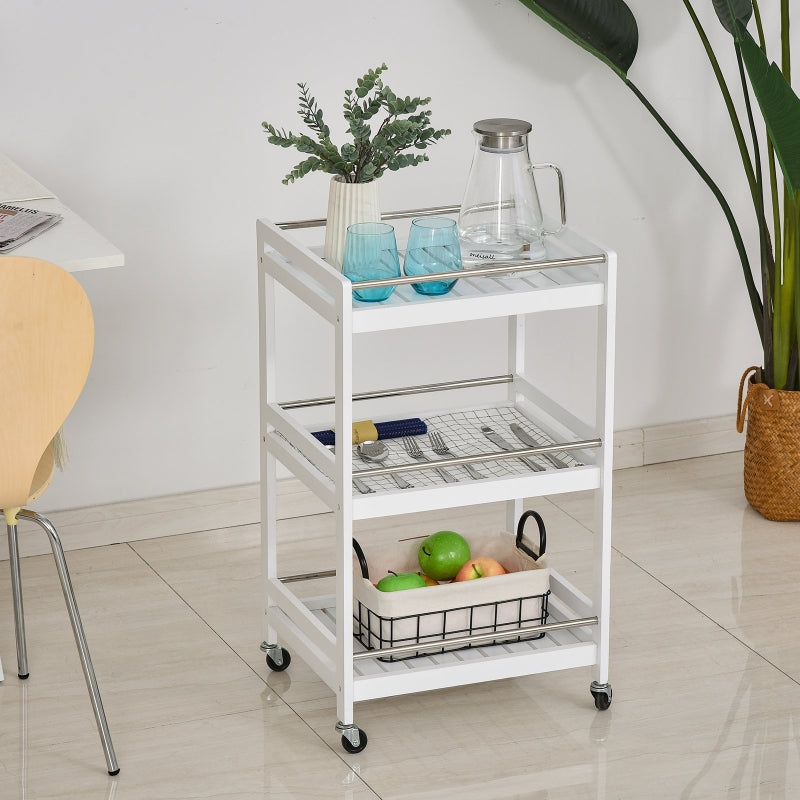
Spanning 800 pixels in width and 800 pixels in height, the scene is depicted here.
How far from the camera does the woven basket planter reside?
3.08m

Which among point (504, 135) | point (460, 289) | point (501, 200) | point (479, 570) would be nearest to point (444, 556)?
point (479, 570)

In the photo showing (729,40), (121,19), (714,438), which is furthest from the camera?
(714,438)

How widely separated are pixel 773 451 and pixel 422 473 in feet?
3.51

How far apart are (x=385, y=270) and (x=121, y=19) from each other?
985 millimetres

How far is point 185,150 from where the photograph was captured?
2896 millimetres

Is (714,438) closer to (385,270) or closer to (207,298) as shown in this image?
(207,298)

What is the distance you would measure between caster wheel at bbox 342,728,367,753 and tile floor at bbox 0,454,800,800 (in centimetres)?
1

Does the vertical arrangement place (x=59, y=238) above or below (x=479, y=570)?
above

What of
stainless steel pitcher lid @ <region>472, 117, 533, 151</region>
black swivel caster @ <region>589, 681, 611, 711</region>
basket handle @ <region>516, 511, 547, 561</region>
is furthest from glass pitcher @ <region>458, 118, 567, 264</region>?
black swivel caster @ <region>589, 681, 611, 711</region>

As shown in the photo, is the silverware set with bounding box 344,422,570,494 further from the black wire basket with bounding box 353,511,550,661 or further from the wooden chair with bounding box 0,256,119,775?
the wooden chair with bounding box 0,256,119,775

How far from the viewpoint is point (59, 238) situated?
2283 millimetres

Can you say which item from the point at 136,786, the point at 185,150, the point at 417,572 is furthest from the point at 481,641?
the point at 185,150

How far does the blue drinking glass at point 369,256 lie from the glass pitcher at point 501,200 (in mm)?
166

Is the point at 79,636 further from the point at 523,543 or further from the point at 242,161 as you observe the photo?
the point at 242,161
